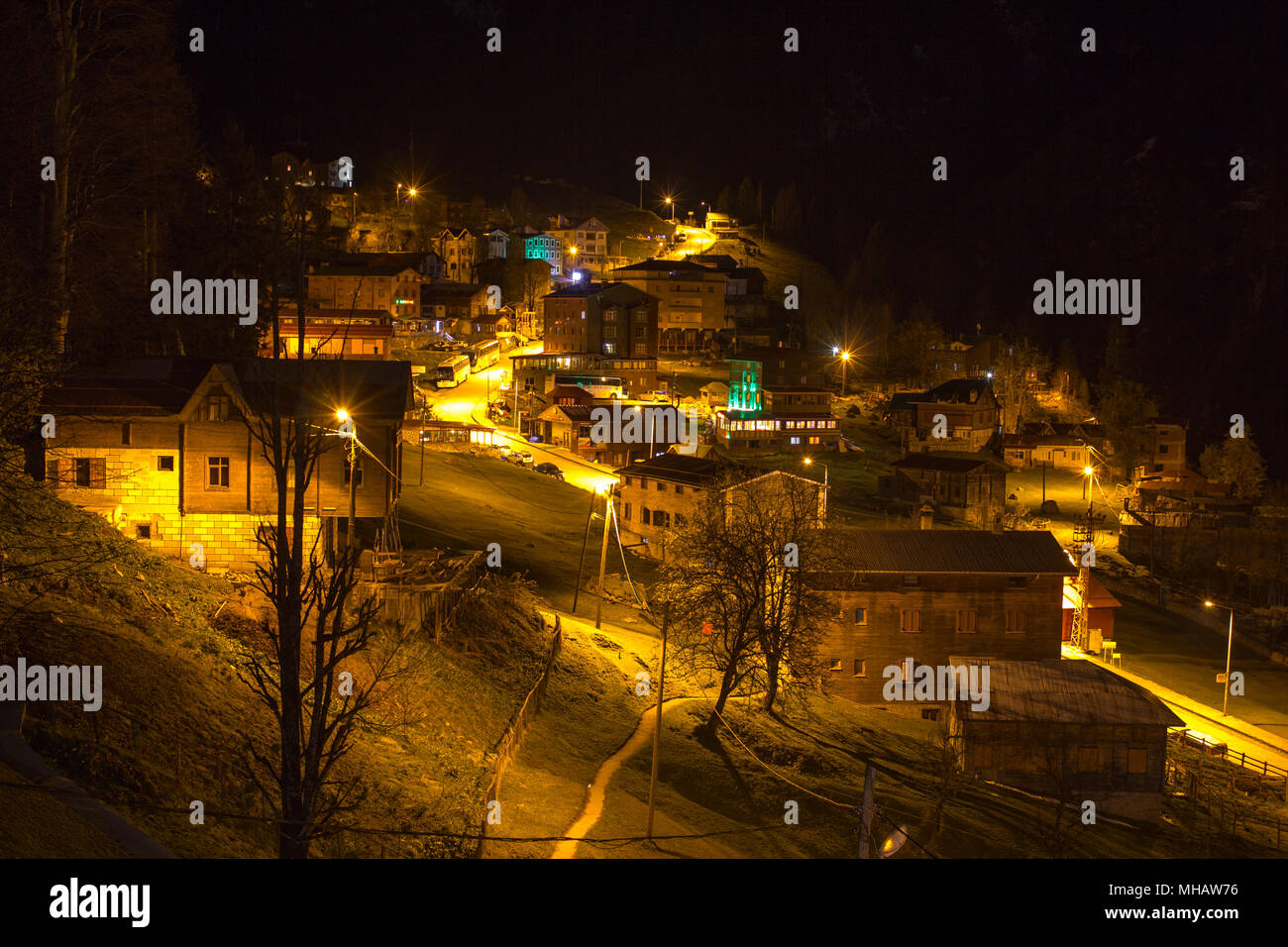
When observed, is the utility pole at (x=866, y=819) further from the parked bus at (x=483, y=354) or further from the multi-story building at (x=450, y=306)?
the multi-story building at (x=450, y=306)

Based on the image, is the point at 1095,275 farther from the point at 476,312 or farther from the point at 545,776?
the point at 545,776

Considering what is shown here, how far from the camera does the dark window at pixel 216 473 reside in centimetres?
2631

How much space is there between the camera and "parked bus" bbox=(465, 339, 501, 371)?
274 ft

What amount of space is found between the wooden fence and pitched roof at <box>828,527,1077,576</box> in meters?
11.9

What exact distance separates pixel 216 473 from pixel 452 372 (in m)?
51.6

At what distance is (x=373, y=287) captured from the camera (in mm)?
87188

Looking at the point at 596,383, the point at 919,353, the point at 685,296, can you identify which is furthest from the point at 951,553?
the point at 919,353

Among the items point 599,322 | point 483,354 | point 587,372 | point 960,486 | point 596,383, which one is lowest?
point 960,486

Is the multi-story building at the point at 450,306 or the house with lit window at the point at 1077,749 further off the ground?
the multi-story building at the point at 450,306

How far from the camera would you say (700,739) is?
26562 millimetres

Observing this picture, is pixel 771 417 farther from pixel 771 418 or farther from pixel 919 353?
pixel 919 353

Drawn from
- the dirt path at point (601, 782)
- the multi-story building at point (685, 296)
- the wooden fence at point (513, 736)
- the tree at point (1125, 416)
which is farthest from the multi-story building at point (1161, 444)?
the wooden fence at point (513, 736)

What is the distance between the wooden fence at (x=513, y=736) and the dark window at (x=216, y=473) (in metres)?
8.77
